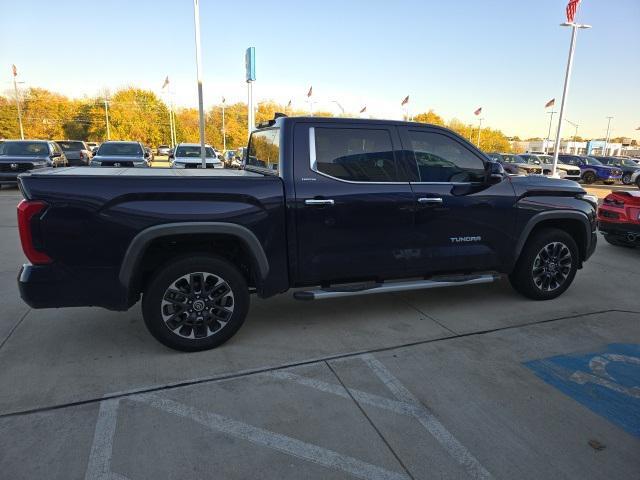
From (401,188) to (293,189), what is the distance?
1.06 meters

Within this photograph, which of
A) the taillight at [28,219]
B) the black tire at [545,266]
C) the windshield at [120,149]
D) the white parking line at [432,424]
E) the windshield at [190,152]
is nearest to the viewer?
the white parking line at [432,424]

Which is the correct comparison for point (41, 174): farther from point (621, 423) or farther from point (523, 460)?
point (621, 423)

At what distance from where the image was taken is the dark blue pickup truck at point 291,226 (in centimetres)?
317

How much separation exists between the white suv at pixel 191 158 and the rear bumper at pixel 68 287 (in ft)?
41.9

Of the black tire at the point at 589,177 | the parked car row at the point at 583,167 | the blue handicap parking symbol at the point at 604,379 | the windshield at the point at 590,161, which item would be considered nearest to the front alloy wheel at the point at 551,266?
the blue handicap parking symbol at the point at 604,379

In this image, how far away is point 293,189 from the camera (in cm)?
366

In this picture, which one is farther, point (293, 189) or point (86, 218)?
point (293, 189)

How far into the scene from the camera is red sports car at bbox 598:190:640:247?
24.0 feet

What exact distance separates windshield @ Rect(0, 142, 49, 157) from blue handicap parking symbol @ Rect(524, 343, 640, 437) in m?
16.6

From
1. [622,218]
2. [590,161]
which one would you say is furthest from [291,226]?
[590,161]

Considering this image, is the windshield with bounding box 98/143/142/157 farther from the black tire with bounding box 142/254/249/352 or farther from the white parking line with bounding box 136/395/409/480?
the white parking line with bounding box 136/395/409/480

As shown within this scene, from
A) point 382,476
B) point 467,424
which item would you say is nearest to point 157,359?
point 382,476

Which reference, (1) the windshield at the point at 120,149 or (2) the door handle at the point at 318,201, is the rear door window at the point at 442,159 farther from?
(1) the windshield at the point at 120,149

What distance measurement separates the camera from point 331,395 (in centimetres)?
303
